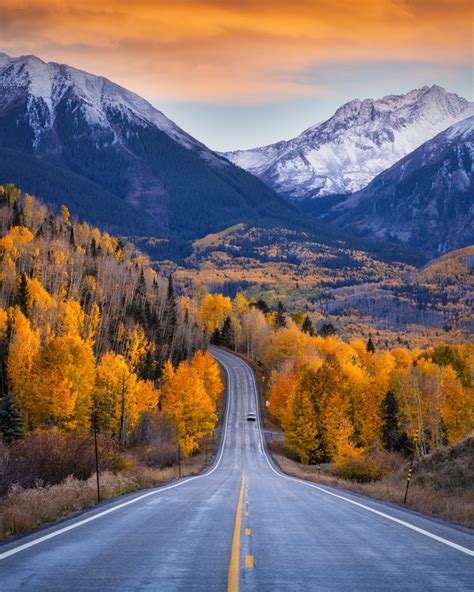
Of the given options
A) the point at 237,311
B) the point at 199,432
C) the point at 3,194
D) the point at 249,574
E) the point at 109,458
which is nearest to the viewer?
the point at 249,574

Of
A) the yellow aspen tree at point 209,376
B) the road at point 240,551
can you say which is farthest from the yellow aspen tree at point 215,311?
the road at point 240,551

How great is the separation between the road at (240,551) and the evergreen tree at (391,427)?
5915 centimetres

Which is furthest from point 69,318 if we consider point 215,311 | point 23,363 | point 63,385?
point 215,311

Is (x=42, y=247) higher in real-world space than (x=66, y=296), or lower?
higher

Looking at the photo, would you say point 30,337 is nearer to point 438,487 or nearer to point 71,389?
point 71,389

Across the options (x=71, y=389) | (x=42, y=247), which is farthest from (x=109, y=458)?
(x=42, y=247)

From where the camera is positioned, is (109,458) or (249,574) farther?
(109,458)

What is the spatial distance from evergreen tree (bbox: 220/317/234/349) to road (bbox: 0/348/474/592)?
13758 centimetres

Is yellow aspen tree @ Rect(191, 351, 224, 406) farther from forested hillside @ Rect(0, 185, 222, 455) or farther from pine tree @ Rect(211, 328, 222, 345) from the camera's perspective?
pine tree @ Rect(211, 328, 222, 345)

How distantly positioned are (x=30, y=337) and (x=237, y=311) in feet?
347

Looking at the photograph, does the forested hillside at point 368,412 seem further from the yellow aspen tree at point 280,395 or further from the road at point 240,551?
the road at point 240,551

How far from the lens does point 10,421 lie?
52438mm

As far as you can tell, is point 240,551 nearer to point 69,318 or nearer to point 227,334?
point 69,318

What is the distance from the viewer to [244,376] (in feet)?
402
